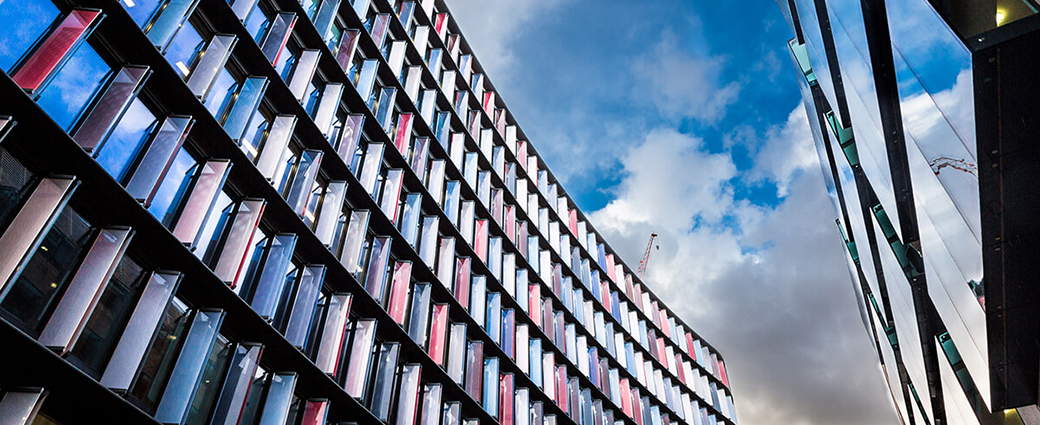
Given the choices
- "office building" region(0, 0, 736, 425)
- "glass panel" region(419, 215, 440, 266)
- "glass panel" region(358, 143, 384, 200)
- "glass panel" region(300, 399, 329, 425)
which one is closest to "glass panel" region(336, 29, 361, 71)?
"office building" region(0, 0, 736, 425)

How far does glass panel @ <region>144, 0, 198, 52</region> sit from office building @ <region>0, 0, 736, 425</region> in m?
0.06

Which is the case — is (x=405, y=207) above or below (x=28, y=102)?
above

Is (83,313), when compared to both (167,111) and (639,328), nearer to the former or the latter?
(167,111)

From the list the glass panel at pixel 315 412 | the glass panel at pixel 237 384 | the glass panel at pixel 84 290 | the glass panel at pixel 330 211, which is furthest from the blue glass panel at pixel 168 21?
the glass panel at pixel 315 412

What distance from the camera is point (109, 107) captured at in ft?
40.6

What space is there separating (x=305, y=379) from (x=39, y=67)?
9.28m

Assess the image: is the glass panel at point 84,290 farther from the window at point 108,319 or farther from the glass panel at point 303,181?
the glass panel at point 303,181

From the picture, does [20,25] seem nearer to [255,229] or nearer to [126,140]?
[126,140]

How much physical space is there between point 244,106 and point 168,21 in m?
2.89

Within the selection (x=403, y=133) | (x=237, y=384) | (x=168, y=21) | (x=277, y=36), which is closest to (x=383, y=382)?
(x=237, y=384)

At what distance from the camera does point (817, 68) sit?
1788cm

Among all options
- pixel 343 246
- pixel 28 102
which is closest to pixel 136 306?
pixel 28 102

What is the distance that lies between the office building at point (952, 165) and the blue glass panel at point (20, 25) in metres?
14.1

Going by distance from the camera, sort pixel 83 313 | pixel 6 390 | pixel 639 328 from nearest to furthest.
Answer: pixel 6 390 < pixel 83 313 < pixel 639 328
